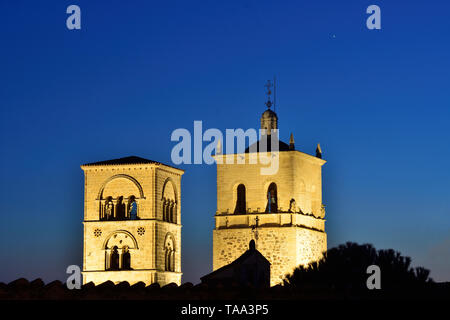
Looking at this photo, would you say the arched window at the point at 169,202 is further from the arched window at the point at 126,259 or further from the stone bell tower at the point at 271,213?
the stone bell tower at the point at 271,213

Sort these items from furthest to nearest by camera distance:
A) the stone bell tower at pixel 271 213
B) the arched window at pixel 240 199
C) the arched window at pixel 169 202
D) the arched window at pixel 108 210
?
the arched window at pixel 169 202 → the arched window at pixel 108 210 → the arched window at pixel 240 199 → the stone bell tower at pixel 271 213

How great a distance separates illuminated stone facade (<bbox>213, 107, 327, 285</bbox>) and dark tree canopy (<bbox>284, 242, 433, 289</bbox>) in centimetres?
301

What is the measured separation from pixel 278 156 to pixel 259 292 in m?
22.9

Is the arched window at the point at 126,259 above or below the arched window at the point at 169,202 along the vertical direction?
below

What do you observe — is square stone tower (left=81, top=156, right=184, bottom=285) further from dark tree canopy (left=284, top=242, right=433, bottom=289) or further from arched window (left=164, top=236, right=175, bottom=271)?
dark tree canopy (left=284, top=242, right=433, bottom=289)

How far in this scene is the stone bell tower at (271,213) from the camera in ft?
246

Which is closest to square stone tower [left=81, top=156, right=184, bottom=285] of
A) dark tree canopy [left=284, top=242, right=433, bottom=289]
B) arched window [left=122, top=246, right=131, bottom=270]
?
arched window [left=122, top=246, right=131, bottom=270]

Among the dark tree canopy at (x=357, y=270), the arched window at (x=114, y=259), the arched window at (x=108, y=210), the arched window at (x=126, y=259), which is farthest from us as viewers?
the arched window at (x=108, y=210)

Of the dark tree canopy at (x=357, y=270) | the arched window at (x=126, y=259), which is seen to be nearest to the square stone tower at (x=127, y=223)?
the arched window at (x=126, y=259)

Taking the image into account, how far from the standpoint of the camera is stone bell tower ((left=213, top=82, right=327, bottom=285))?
74875mm

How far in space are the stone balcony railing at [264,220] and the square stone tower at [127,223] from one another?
161 inches
